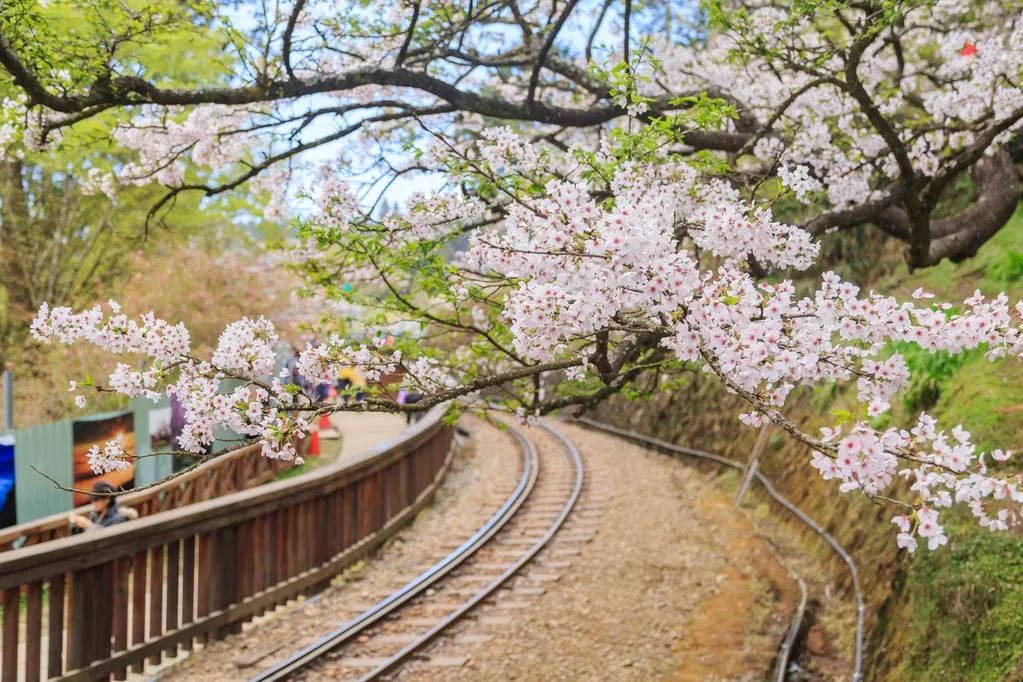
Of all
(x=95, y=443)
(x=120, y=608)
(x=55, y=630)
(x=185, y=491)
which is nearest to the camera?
(x=55, y=630)

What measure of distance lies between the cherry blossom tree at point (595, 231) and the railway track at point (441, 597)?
8.33 feet

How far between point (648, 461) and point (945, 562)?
43.9 ft

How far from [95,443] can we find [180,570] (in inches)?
133

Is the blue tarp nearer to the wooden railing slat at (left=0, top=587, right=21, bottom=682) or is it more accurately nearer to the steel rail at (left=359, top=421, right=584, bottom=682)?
the wooden railing slat at (left=0, top=587, right=21, bottom=682)

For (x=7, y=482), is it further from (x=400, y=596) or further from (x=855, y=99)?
(x=855, y=99)

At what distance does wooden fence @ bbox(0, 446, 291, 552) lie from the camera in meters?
8.20

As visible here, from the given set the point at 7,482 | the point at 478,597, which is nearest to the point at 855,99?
the point at 478,597

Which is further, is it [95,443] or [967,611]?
[95,443]

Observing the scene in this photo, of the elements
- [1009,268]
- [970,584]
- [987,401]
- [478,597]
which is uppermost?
[1009,268]

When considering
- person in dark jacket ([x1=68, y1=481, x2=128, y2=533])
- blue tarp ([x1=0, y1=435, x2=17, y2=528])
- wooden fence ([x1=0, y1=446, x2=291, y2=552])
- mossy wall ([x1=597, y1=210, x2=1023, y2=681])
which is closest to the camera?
mossy wall ([x1=597, y1=210, x2=1023, y2=681])

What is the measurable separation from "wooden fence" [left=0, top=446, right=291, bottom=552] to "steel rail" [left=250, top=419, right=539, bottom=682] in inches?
75.3

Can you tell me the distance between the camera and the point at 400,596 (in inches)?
378

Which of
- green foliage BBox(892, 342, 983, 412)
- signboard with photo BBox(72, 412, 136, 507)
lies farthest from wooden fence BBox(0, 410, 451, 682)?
green foliage BBox(892, 342, 983, 412)

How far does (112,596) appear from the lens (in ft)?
22.2
